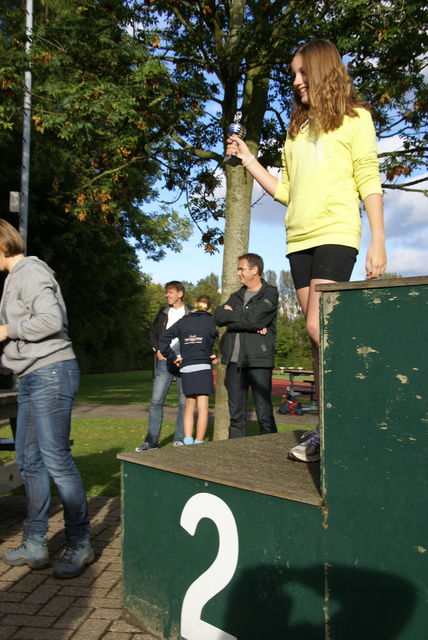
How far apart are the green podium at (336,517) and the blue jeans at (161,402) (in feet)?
15.8

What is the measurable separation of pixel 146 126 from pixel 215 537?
7.22m

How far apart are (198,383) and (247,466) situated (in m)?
4.34

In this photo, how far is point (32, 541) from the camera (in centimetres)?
364

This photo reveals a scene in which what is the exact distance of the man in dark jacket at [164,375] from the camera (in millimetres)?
7547

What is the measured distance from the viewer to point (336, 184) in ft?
9.57

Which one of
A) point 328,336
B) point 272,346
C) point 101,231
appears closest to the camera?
point 328,336

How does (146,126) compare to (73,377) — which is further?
(146,126)

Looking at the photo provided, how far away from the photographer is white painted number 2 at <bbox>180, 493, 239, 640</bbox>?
2.46 metres

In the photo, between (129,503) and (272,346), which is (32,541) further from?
(272,346)

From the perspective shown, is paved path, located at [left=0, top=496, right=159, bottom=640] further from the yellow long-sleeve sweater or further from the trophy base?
the trophy base

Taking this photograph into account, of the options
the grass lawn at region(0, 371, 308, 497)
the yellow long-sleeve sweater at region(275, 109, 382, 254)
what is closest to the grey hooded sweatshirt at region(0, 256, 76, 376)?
the yellow long-sleeve sweater at region(275, 109, 382, 254)

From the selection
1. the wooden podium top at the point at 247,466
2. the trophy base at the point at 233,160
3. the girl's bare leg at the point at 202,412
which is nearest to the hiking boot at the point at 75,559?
the wooden podium top at the point at 247,466

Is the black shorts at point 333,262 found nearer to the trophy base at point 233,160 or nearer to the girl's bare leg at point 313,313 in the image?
the girl's bare leg at point 313,313

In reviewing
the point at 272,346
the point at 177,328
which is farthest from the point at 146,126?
the point at 272,346
